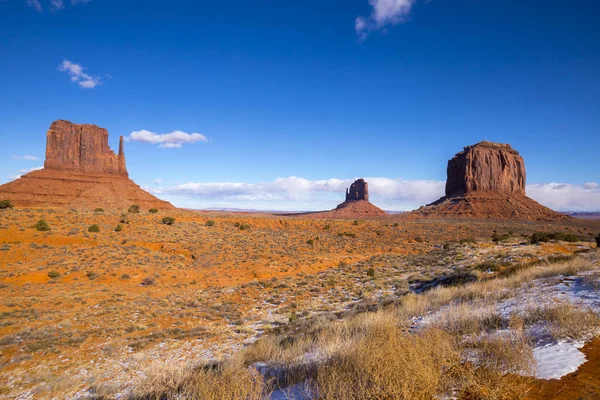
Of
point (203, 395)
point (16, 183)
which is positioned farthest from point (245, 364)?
point (16, 183)

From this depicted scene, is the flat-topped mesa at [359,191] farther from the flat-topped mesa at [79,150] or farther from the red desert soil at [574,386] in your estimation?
the red desert soil at [574,386]

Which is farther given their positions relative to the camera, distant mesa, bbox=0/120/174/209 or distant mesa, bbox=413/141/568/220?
distant mesa, bbox=413/141/568/220

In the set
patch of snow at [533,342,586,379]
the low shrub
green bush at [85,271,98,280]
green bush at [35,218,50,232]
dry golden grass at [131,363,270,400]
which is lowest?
the low shrub

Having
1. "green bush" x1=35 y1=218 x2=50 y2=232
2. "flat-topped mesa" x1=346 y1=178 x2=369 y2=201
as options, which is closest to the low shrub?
"green bush" x1=35 y1=218 x2=50 y2=232

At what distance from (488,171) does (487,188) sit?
21.1 feet

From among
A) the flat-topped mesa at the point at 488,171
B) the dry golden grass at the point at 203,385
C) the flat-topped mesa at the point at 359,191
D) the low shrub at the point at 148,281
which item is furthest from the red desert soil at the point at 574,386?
the flat-topped mesa at the point at 359,191

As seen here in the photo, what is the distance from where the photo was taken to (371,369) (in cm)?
353

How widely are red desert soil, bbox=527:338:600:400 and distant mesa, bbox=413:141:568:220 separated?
277 ft

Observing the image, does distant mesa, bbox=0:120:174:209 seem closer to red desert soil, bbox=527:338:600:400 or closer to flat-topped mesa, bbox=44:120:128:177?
flat-topped mesa, bbox=44:120:128:177

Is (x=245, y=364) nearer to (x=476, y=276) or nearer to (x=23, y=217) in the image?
(x=476, y=276)

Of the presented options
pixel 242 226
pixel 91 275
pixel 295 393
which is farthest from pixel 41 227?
pixel 295 393

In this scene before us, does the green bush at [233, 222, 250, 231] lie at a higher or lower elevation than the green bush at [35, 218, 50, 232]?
lower

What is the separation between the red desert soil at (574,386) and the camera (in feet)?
10.1

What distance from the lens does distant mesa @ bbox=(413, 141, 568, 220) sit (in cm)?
8188
